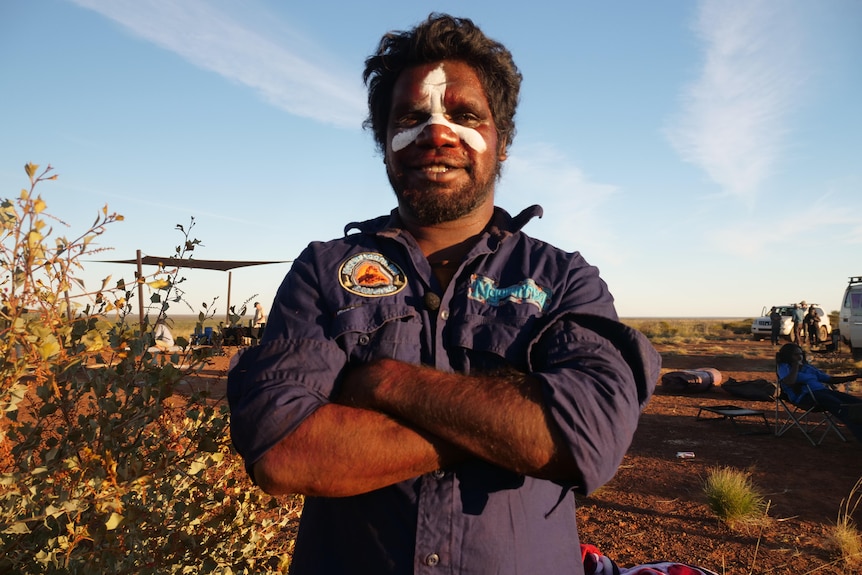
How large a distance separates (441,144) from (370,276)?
504 millimetres

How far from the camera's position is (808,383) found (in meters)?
8.27

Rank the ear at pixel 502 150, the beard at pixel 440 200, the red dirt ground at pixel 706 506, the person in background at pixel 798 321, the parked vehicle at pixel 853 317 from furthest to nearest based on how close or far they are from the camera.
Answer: the person in background at pixel 798 321
the parked vehicle at pixel 853 317
the red dirt ground at pixel 706 506
the ear at pixel 502 150
the beard at pixel 440 200

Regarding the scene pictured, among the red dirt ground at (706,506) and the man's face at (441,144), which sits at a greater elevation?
the man's face at (441,144)

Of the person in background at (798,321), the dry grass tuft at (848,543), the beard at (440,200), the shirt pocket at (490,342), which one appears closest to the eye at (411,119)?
the beard at (440,200)

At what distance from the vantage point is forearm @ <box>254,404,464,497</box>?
4.52 feet

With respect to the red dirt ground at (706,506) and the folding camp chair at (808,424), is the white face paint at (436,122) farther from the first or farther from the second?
the folding camp chair at (808,424)

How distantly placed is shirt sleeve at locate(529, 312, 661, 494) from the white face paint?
2.33 feet

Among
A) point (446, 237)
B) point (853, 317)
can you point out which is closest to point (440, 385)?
point (446, 237)

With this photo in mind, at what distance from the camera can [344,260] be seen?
178cm

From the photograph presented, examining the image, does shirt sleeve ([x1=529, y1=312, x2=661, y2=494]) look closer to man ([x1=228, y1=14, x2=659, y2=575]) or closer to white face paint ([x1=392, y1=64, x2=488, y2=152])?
man ([x1=228, y1=14, x2=659, y2=575])

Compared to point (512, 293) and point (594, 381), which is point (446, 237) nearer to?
point (512, 293)

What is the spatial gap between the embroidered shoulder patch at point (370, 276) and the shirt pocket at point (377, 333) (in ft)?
0.23

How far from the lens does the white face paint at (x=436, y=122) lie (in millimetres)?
1931

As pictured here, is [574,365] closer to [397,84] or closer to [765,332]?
[397,84]
